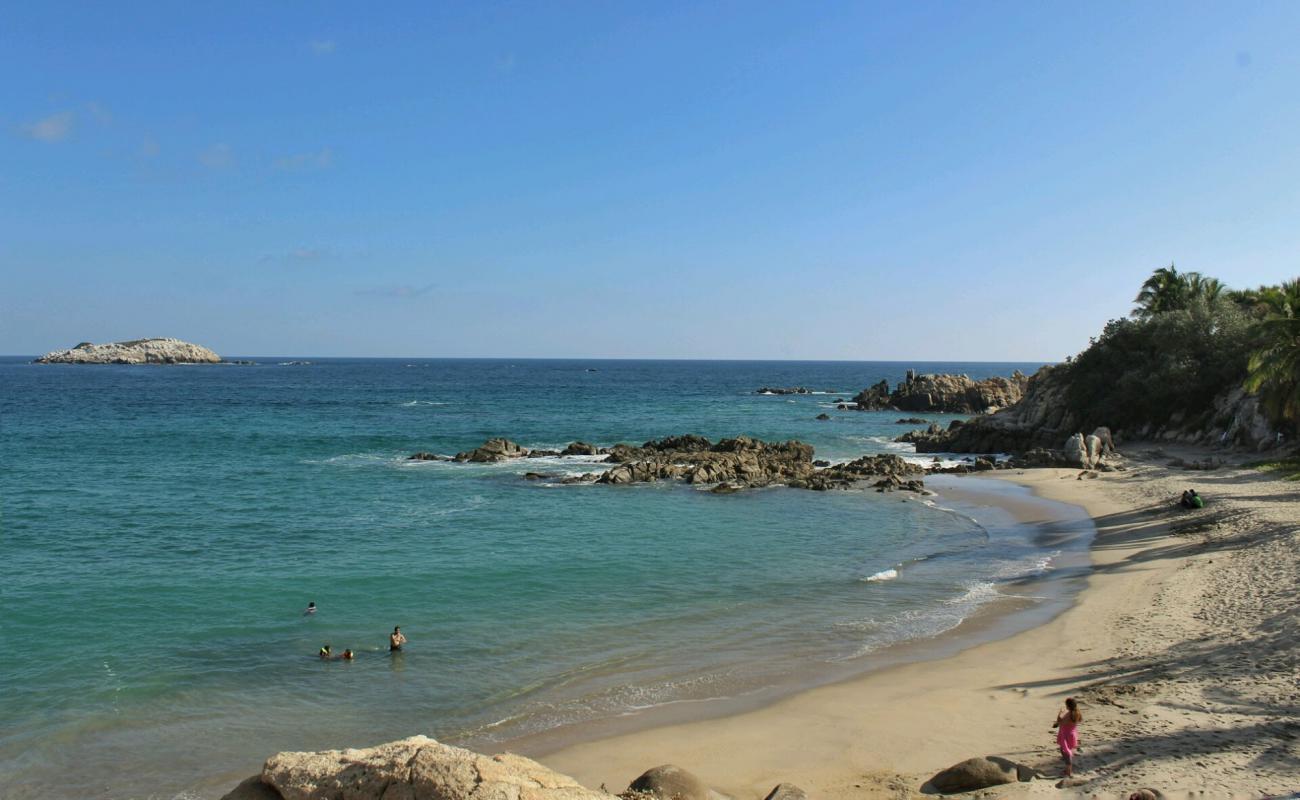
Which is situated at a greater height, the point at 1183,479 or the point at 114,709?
the point at 1183,479

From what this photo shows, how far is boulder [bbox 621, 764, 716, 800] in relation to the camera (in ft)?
31.8

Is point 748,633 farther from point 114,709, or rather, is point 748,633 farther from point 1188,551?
point 1188,551

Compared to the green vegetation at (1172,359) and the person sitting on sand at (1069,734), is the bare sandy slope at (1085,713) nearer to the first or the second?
the person sitting on sand at (1069,734)

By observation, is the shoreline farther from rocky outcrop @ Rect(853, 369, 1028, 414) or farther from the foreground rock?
rocky outcrop @ Rect(853, 369, 1028, 414)

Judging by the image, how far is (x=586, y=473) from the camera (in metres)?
44.8

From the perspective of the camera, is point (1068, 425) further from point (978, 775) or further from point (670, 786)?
point (670, 786)

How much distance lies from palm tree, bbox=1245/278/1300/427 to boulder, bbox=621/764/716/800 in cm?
3100

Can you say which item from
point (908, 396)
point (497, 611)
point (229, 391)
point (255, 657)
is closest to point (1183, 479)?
point (497, 611)

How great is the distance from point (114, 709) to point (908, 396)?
87293 mm

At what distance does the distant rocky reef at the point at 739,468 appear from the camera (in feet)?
139

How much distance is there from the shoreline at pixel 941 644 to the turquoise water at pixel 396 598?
0.34 m

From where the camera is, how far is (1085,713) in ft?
43.4

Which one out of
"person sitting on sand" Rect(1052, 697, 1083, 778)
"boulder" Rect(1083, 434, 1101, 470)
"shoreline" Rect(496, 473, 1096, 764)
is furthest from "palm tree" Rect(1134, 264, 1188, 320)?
"person sitting on sand" Rect(1052, 697, 1083, 778)

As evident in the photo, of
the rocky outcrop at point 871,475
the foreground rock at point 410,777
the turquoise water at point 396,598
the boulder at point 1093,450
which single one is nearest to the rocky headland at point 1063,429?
the boulder at point 1093,450
